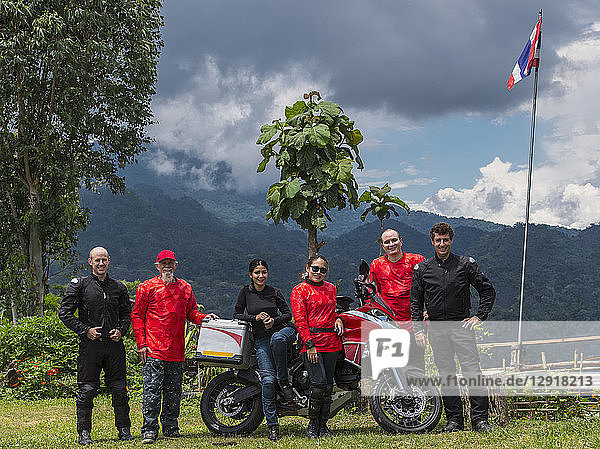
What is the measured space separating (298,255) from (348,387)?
11413 centimetres

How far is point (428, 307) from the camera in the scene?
5.88 meters

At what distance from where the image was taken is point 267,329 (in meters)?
6.07

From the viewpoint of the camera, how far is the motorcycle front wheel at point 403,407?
5883mm

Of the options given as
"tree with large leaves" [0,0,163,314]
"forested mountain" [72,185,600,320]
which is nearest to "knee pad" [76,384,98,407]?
"tree with large leaves" [0,0,163,314]

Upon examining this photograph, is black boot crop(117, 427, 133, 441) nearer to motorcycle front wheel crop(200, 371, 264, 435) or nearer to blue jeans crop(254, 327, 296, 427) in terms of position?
motorcycle front wheel crop(200, 371, 264, 435)

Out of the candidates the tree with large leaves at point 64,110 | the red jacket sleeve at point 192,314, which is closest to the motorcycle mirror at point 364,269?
the red jacket sleeve at point 192,314

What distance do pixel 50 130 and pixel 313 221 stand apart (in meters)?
10.4

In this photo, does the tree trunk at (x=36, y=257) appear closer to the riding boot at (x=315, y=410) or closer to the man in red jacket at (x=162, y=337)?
the man in red jacket at (x=162, y=337)

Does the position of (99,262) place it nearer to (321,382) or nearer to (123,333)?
(123,333)

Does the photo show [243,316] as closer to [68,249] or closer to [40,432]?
[40,432]

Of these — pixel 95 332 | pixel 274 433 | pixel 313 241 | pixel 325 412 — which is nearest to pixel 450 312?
pixel 325 412

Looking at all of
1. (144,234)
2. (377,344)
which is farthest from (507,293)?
(377,344)

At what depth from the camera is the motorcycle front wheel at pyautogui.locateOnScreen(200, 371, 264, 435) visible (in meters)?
6.14

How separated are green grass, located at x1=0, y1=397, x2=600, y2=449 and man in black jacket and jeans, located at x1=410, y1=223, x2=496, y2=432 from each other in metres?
0.31
